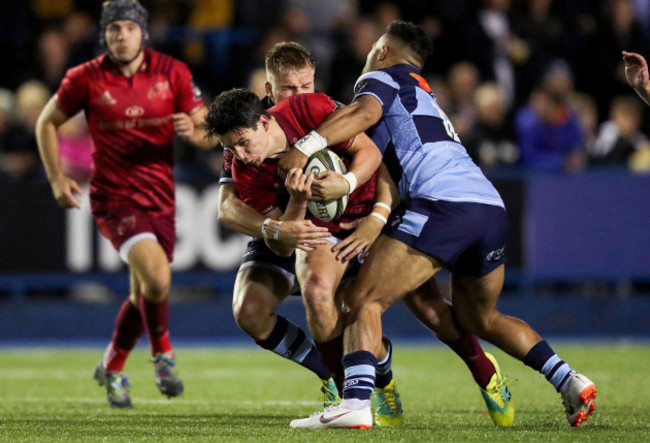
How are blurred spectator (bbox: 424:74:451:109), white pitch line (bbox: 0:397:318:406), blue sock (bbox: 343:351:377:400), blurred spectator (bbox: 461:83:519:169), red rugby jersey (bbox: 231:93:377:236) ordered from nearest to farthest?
blue sock (bbox: 343:351:377:400) → red rugby jersey (bbox: 231:93:377:236) → white pitch line (bbox: 0:397:318:406) → blurred spectator (bbox: 461:83:519:169) → blurred spectator (bbox: 424:74:451:109)

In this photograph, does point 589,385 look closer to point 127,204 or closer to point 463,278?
point 463,278

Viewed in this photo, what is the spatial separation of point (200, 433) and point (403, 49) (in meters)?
2.35

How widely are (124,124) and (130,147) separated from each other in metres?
0.16

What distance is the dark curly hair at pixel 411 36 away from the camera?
686 centimetres

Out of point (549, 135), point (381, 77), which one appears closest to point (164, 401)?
point (381, 77)

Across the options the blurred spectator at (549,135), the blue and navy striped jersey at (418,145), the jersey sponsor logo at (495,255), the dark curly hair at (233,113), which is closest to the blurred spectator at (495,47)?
the blurred spectator at (549,135)

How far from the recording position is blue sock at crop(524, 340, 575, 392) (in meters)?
6.48

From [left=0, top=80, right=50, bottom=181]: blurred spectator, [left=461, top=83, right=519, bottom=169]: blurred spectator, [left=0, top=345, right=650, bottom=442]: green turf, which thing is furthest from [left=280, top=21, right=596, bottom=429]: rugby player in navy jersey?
[left=0, top=80, right=50, bottom=181]: blurred spectator

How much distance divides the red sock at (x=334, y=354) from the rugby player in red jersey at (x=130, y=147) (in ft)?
5.66

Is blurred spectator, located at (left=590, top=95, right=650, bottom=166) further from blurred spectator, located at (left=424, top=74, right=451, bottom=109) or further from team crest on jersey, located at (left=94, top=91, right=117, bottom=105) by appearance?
team crest on jersey, located at (left=94, top=91, right=117, bottom=105)

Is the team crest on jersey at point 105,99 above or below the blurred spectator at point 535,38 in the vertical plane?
above

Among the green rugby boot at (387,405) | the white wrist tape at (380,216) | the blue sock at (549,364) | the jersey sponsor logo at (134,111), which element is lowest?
the green rugby boot at (387,405)

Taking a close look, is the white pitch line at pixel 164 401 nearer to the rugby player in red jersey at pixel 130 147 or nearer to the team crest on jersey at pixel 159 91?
the rugby player in red jersey at pixel 130 147

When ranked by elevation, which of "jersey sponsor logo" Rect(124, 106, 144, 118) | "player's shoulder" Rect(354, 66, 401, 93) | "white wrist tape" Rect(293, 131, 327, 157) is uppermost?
"player's shoulder" Rect(354, 66, 401, 93)
